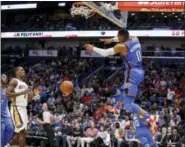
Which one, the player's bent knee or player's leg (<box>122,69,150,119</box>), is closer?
player's leg (<box>122,69,150,119</box>)

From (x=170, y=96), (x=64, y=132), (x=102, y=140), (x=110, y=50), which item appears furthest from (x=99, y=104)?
(x=110, y=50)

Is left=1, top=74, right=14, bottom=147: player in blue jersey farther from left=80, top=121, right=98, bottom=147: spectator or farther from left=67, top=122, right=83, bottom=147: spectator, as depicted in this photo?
left=67, top=122, right=83, bottom=147: spectator

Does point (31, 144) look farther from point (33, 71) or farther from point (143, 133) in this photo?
point (33, 71)

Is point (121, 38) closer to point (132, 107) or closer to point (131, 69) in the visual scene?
point (131, 69)

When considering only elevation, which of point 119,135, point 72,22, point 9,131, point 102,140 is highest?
point 72,22

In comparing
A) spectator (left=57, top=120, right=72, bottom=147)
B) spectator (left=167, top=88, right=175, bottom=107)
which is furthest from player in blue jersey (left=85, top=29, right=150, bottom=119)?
Answer: spectator (left=167, top=88, right=175, bottom=107)

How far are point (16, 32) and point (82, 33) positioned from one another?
3768 mm

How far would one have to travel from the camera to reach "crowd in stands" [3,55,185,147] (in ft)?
41.7

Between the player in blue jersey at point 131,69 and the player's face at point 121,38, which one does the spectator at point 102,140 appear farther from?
the player's face at point 121,38

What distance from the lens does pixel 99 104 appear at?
18.9 meters

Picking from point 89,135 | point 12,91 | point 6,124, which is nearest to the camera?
point 12,91

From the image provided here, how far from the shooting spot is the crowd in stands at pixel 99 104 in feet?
41.7

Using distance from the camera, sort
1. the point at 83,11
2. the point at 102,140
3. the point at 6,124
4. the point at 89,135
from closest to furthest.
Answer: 1. the point at 6,124
2. the point at 102,140
3. the point at 89,135
4. the point at 83,11

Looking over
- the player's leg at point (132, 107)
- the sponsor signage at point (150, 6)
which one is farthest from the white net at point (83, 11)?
the player's leg at point (132, 107)
